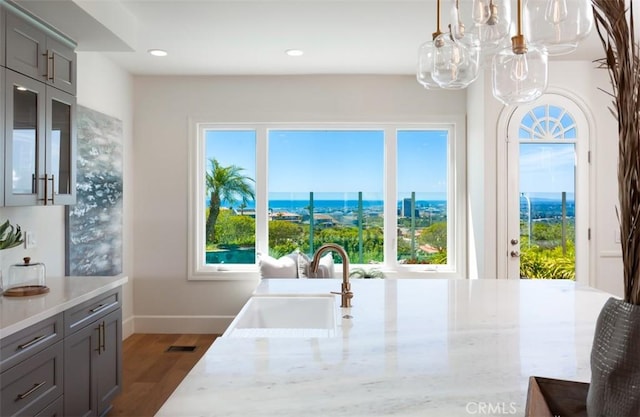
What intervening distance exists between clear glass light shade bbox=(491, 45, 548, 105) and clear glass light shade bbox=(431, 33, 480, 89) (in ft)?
0.33

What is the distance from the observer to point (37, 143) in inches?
93.0

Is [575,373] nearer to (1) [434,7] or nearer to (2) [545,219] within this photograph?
(1) [434,7]

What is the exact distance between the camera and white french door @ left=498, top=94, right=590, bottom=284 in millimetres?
3711

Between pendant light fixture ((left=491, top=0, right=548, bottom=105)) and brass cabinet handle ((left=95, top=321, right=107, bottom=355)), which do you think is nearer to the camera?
pendant light fixture ((left=491, top=0, right=548, bottom=105))

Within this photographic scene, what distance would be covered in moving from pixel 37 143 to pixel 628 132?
8.86 ft

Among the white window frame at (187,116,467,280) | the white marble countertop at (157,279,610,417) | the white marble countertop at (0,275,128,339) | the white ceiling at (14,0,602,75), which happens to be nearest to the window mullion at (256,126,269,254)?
the white window frame at (187,116,467,280)

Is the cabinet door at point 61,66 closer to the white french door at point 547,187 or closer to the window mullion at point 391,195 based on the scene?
the window mullion at point 391,195

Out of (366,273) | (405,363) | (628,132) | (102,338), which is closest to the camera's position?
(628,132)

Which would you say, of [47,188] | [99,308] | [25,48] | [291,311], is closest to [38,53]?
[25,48]

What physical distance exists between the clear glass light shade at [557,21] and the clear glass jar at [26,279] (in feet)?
8.43

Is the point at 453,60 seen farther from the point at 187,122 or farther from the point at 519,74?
the point at 187,122

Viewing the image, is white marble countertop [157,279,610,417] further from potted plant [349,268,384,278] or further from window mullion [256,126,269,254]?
window mullion [256,126,269,254]

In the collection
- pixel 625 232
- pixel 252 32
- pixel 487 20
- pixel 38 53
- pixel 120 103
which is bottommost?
pixel 625 232

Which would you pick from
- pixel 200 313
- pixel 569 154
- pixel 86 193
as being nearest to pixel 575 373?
pixel 569 154
